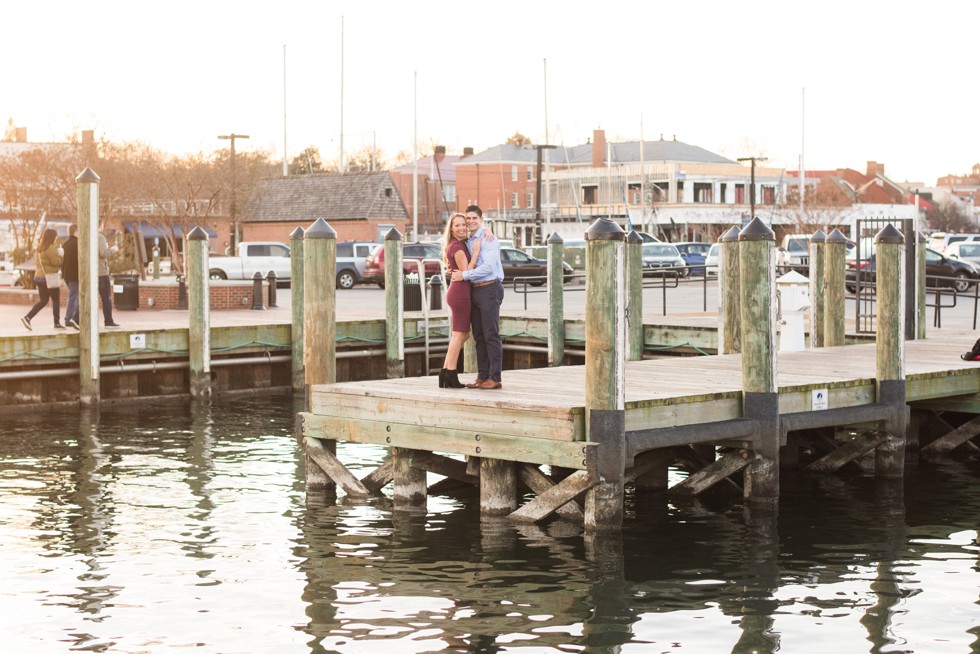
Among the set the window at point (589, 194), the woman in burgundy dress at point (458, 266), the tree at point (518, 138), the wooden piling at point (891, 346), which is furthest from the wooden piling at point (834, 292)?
the tree at point (518, 138)

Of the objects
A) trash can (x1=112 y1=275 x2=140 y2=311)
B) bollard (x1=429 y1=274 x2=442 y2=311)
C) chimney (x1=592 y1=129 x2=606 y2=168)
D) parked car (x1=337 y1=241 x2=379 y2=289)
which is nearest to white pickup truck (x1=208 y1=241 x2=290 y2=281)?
parked car (x1=337 y1=241 x2=379 y2=289)

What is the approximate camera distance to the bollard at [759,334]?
11.9 meters

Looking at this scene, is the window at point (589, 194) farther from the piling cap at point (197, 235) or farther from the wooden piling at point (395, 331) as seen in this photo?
the piling cap at point (197, 235)

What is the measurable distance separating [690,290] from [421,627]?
107ft

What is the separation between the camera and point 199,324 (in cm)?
2022

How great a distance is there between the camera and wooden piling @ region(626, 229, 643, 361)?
19328mm

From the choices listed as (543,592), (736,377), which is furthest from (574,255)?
(543,592)

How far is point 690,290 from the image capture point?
40.6m

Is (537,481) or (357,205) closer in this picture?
(537,481)

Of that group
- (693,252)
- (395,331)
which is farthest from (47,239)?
(693,252)

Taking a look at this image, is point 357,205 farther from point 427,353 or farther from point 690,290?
point 427,353

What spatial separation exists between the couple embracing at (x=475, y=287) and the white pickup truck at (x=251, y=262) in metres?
31.2

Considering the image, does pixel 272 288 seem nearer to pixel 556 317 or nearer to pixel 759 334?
pixel 556 317

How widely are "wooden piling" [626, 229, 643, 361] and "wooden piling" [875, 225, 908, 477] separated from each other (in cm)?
564
